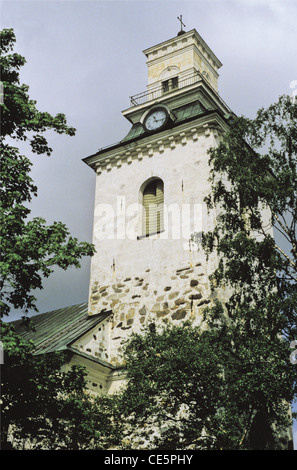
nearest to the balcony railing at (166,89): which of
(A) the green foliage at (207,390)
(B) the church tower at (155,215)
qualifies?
(B) the church tower at (155,215)

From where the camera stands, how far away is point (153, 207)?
19.1m

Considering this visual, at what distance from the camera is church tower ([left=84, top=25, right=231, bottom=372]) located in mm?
16906

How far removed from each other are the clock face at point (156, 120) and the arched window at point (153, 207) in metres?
2.25

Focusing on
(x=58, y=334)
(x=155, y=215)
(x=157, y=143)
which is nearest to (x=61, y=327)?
(x=58, y=334)

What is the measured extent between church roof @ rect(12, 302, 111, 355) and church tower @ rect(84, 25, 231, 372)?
61cm

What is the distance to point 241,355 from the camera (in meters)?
11.2

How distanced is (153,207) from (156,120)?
3.73 m

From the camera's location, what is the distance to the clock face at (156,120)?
20.2 meters

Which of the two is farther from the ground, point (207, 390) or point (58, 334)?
point (58, 334)

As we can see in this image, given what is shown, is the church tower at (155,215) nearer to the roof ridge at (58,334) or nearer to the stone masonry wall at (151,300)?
the stone masonry wall at (151,300)

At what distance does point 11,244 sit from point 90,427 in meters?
4.22

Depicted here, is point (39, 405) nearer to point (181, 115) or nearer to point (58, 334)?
point (58, 334)

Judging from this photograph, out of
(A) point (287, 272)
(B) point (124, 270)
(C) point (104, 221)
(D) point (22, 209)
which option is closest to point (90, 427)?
(D) point (22, 209)
